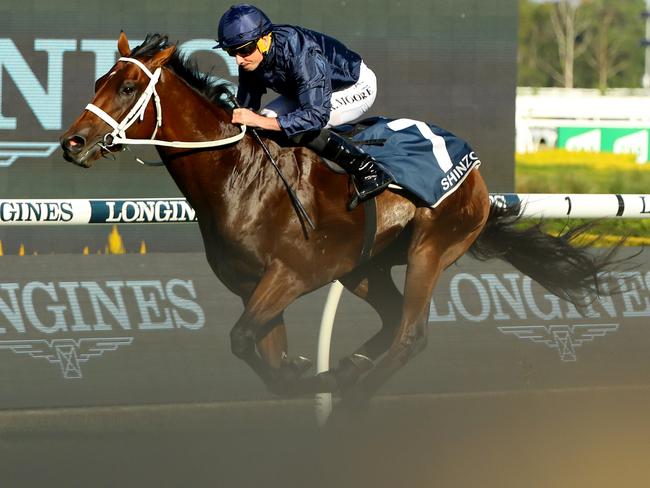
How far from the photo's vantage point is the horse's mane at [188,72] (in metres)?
3.65

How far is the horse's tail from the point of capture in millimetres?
Result: 4703

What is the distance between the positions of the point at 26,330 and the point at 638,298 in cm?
252

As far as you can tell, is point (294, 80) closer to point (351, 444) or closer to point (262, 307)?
Answer: point (262, 307)

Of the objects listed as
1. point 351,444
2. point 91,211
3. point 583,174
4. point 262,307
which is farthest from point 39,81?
point 583,174

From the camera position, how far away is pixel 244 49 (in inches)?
146

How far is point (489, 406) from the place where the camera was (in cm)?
493

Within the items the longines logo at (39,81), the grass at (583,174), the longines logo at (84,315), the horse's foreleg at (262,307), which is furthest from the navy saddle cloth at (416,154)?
the grass at (583,174)

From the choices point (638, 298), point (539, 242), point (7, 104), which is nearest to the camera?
point (539, 242)

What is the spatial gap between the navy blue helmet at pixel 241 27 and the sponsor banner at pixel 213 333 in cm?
124

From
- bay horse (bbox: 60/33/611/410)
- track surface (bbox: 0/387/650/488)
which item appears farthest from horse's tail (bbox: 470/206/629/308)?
track surface (bbox: 0/387/650/488)

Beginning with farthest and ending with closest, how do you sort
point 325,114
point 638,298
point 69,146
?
point 638,298 < point 325,114 < point 69,146

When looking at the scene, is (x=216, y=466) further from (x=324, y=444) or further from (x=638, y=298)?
(x=638, y=298)

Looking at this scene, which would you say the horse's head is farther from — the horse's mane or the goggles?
the goggles

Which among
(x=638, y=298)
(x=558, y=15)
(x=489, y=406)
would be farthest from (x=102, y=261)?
(x=558, y=15)
